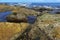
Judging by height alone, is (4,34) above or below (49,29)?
below

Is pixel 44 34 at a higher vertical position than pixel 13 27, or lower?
higher

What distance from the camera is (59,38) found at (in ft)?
23.2

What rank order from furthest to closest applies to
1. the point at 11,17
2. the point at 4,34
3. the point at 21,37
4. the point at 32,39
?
the point at 11,17 < the point at 4,34 < the point at 21,37 < the point at 32,39

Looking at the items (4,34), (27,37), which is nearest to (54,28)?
(27,37)

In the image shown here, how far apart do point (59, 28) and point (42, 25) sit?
70 centimetres

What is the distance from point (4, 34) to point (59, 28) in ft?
21.3

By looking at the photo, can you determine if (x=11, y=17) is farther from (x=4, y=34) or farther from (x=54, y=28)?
(x=54, y=28)

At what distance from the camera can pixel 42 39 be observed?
7320mm

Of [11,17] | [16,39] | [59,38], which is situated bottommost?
[11,17]

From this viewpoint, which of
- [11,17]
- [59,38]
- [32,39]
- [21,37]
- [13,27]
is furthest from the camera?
[11,17]

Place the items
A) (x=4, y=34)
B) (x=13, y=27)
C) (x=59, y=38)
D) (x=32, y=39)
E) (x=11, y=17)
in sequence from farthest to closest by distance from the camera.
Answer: (x=11, y=17) < (x=13, y=27) < (x=4, y=34) < (x=32, y=39) < (x=59, y=38)

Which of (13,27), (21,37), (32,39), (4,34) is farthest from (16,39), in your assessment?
(13,27)

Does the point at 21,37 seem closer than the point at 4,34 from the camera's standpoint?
Yes

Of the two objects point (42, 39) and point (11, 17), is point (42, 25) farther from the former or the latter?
point (11, 17)
